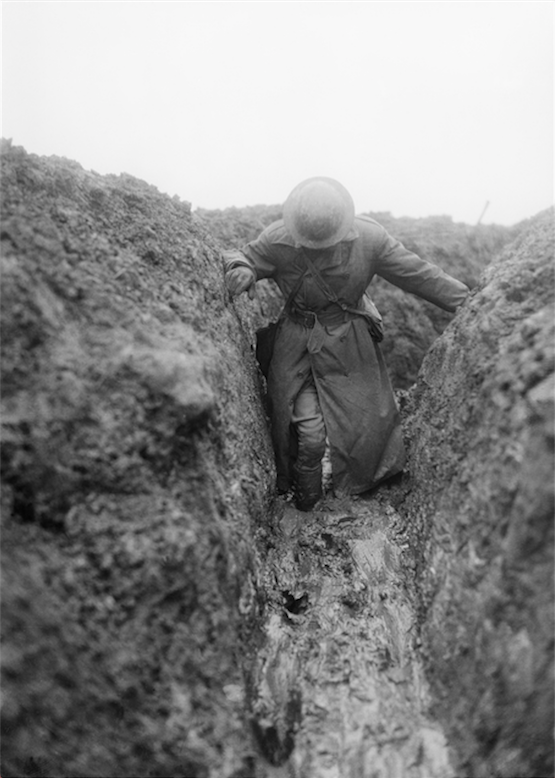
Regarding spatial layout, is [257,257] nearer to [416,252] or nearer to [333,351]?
[333,351]

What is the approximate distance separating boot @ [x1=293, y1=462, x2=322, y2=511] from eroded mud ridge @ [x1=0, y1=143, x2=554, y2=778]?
Answer: 608mm

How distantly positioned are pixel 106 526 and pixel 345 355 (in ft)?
6.21

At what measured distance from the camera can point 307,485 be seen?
126 inches

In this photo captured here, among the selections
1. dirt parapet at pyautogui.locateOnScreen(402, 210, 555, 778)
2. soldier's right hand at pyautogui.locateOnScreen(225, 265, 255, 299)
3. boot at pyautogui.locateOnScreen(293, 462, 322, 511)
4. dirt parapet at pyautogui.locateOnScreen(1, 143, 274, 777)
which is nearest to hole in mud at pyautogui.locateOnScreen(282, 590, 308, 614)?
dirt parapet at pyautogui.locateOnScreen(1, 143, 274, 777)

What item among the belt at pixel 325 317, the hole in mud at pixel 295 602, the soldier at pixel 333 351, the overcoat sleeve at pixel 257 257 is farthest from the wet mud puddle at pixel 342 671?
the overcoat sleeve at pixel 257 257

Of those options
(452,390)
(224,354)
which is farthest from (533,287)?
(224,354)

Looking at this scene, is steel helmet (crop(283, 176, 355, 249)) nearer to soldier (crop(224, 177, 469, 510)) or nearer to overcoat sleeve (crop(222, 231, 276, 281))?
soldier (crop(224, 177, 469, 510))

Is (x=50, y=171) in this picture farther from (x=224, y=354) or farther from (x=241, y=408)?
(x=241, y=408)

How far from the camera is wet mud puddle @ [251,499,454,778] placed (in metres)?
1.92

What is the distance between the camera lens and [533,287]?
8.19 ft

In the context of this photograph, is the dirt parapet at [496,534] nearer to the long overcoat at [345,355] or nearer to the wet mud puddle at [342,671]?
the wet mud puddle at [342,671]

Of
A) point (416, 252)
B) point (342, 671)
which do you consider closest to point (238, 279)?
point (342, 671)

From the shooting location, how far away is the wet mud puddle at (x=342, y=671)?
1920mm

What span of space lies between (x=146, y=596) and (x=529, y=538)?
130 centimetres
